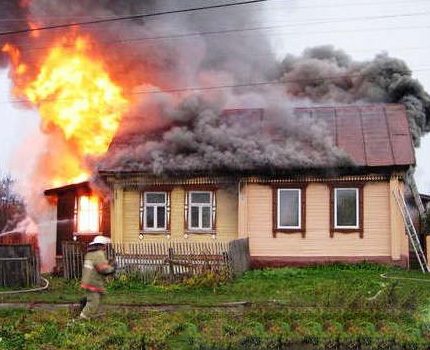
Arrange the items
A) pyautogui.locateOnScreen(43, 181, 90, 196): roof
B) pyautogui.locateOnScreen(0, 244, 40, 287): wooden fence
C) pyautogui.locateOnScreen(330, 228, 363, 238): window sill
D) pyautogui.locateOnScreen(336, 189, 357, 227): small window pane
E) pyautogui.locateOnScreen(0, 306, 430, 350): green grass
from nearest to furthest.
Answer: pyautogui.locateOnScreen(0, 306, 430, 350): green grass, pyautogui.locateOnScreen(0, 244, 40, 287): wooden fence, pyautogui.locateOnScreen(330, 228, 363, 238): window sill, pyautogui.locateOnScreen(336, 189, 357, 227): small window pane, pyautogui.locateOnScreen(43, 181, 90, 196): roof

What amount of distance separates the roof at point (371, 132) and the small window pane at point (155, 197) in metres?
6.51

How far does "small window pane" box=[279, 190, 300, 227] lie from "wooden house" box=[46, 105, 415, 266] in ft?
0.12

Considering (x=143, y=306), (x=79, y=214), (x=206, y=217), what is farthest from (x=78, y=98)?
(x=143, y=306)

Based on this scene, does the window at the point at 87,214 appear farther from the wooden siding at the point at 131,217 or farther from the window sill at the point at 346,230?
the window sill at the point at 346,230

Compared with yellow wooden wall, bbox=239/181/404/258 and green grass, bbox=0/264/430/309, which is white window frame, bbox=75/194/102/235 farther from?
yellow wooden wall, bbox=239/181/404/258

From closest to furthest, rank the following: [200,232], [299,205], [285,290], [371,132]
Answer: [285,290]
[299,205]
[200,232]
[371,132]

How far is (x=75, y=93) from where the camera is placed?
1134 inches

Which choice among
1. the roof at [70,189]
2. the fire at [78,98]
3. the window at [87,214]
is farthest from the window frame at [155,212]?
the fire at [78,98]

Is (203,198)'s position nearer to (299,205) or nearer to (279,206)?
(279,206)

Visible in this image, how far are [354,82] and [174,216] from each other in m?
11.6

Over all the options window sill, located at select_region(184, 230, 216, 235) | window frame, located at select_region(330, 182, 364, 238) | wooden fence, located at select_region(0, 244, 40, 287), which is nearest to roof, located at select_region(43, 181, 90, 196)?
window sill, located at select_region(184, 230, 216, 235)

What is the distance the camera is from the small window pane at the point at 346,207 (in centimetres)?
2550

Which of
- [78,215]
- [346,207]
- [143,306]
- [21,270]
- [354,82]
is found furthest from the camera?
[354,82]

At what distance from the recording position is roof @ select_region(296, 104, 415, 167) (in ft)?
82.7
